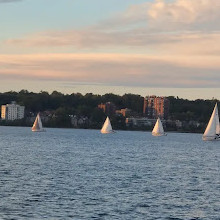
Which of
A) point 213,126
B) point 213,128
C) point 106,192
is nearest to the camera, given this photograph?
point 106,192

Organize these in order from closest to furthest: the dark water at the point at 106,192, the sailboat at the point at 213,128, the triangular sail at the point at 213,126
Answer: the dark water at the point at 106,192 < the triangular sail at the point at 213,126 < the sailboat at the point at 213,128

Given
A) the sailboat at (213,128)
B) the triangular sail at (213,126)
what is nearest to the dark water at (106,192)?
the triangular sail at (213,126)

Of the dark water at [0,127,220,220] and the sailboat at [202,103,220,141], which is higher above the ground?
the sailboat at [202,103,220,141]

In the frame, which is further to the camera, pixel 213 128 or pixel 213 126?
pixel 213 128

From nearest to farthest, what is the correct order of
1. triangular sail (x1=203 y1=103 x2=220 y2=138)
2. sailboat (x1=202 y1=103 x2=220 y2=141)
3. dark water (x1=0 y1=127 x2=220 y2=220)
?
dark water (x1=0 y1=127 x2=220 y2=220)
triangular sail (x1=203 y1=103 x2=220 y2=138)
sailboat (x1=202 y1=103 x2=220 y2=141)

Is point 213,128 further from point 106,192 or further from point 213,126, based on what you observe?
point 106,192

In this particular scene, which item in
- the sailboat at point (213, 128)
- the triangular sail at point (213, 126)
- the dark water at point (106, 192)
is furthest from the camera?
the sailboat at point (213, 128)

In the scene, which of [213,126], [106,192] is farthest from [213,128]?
[106,192]

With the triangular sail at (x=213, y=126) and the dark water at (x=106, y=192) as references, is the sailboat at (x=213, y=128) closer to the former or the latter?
the triangular sail at (x=213, y=126)

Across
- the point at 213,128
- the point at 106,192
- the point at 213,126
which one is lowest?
the point at 106,192

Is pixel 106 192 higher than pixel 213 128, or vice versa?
pixel 213 128

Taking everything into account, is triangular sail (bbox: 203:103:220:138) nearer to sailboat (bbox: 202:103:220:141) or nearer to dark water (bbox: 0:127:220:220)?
sailboat (bbox: 202:103:220:141)

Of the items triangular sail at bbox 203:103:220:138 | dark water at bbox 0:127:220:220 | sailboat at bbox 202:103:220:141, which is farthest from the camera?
sailboat at bbox 202:103:220:141

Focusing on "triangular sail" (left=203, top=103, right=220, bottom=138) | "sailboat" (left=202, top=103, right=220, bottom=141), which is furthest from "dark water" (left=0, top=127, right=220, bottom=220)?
"sailboat" (left=202, top=103, right=220, bottom=141)
